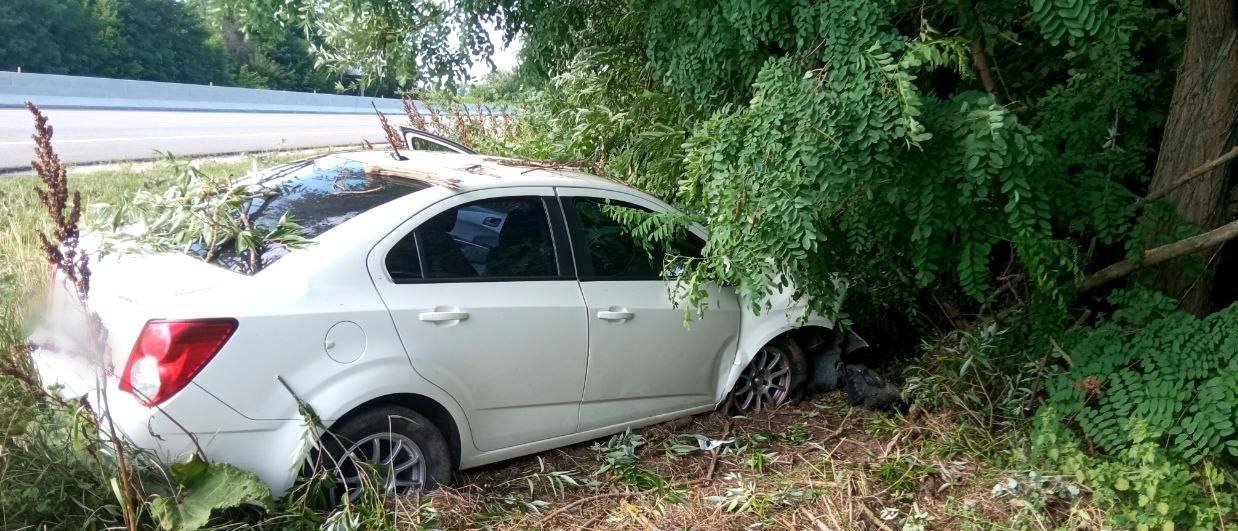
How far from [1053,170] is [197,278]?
13.1ft

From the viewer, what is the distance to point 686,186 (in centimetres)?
464

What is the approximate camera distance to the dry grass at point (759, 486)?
394 cm

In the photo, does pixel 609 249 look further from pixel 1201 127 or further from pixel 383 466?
pixel 1201 127

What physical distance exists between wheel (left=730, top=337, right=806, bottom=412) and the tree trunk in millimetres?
2071

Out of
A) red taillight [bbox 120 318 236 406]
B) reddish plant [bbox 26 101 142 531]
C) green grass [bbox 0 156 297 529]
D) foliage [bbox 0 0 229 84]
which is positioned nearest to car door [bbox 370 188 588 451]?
red taillight [bbox 120 318 236 406]

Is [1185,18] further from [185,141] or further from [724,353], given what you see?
[185,141]

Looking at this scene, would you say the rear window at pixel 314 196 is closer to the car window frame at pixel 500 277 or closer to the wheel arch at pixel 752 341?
the car window frame at pixel 500 277

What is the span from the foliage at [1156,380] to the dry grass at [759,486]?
1.84 feet

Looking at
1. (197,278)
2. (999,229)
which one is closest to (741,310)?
(999,229)

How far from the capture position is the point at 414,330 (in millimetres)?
3725

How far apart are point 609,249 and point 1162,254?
9.37 ft

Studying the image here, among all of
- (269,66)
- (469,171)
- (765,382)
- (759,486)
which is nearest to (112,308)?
(469,171)

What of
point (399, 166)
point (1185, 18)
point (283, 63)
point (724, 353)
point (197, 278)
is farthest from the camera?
point (283, 63)

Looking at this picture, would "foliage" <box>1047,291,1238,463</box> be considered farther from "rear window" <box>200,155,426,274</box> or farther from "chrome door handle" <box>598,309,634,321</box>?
"rear window" <box>200,155,426,274</box>
